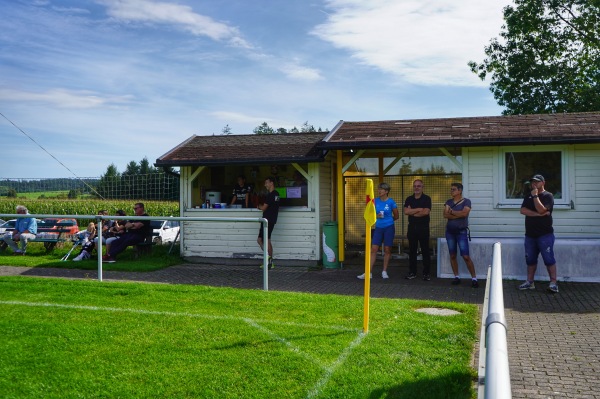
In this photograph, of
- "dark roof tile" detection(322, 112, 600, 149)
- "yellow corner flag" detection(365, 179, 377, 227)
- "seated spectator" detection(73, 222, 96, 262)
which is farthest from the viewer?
"seated spectator" detection(73, 222, 96, 262)

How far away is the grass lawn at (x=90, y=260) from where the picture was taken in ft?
43.3

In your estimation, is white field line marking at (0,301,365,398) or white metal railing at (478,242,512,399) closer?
white metal railing at (478,242,512,399)

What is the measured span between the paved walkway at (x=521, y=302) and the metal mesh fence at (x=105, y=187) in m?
12.7

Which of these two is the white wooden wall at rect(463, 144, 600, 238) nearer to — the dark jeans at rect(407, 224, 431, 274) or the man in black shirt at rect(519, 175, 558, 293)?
the dark jeans at rect(407, 224, 431, 274)

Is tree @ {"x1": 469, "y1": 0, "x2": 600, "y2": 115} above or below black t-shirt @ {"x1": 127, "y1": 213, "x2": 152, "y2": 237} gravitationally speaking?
above

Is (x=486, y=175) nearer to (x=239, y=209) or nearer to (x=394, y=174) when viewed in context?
(x=394, y=174)

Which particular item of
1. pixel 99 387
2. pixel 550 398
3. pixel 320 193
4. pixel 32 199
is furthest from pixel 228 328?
pixel 32 199

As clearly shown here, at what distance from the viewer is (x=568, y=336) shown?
698 cm

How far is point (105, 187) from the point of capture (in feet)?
95.2

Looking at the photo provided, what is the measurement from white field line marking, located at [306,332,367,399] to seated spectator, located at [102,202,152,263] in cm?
909

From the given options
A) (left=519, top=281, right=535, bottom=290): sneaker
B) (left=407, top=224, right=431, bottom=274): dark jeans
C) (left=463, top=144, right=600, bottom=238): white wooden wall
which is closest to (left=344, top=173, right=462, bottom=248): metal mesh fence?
(left=463, top=144, right=600, bottom=238): white wooden wall

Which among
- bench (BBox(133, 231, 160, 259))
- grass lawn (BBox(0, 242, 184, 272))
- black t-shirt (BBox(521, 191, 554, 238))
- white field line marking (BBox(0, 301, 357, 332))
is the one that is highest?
black t-shirt (BBox(521, 191, 554, 238))

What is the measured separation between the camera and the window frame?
40.1 ft

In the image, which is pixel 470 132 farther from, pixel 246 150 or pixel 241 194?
pixel 241 194
